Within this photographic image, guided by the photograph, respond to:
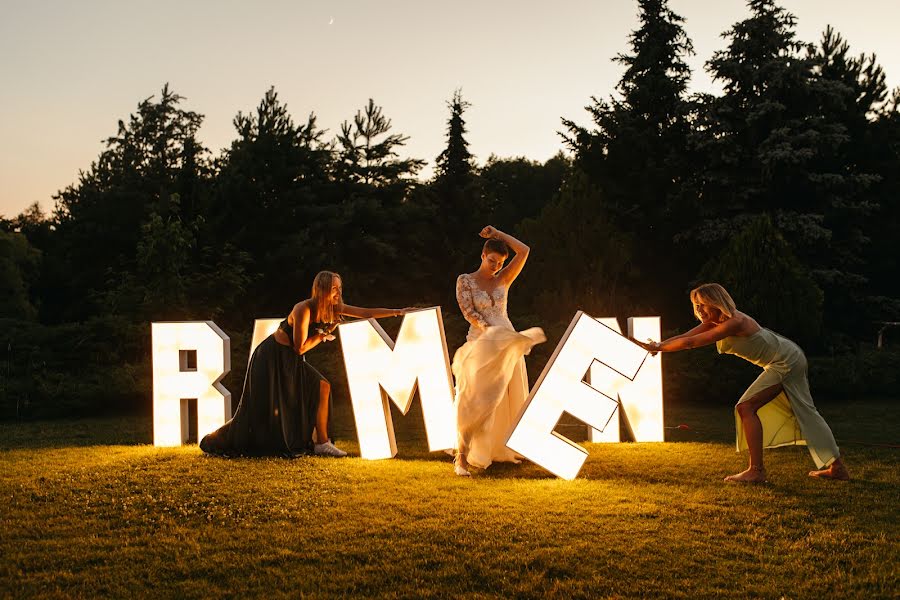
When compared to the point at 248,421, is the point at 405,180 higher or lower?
higher

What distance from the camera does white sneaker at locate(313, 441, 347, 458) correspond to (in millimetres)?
10070

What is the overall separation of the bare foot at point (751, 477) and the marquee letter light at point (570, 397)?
60.5 inches

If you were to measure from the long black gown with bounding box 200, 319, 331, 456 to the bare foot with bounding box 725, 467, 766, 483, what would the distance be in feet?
18.3

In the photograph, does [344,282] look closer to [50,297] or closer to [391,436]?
[50,297]

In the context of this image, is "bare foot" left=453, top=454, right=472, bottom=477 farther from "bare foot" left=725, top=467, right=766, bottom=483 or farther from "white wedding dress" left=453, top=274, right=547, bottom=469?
"bare foot" left=725, top=467, right=766, bottom=483

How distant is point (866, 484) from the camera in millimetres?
8242

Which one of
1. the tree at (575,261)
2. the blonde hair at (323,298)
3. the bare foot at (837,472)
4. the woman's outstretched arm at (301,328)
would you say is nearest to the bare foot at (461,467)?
the woman's outstretched arm at (301,328)

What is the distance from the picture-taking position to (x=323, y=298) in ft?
32.4

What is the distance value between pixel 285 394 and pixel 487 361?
2.99 metres

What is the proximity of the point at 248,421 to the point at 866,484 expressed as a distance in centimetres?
770

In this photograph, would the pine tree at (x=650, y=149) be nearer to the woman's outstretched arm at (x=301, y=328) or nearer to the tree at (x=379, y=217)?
the tree at (x=379, y=217)

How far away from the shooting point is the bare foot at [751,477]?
821 centimetres

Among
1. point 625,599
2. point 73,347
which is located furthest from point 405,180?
point 625,599

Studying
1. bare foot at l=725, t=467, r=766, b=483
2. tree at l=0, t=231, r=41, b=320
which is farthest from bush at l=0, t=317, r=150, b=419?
bare foot at l=725, t=467, r=766, b=483
